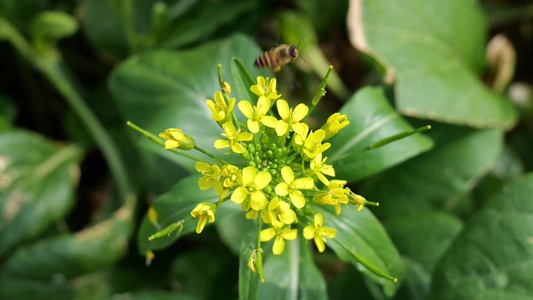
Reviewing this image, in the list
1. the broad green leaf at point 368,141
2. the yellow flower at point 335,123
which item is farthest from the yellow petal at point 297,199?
the broad green leaf at point 368,141

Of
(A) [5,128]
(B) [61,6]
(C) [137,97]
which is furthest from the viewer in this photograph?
(B) [61,6]

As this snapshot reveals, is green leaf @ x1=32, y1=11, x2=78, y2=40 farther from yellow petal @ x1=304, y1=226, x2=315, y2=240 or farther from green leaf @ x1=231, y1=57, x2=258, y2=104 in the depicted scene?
yellow petal @ x1=304, y1=226, x2=315, y2=240

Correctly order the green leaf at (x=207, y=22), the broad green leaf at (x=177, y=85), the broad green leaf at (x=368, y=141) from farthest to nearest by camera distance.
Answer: the green leaf at (x=207, y=22)
the broad green leaf at (x=177, y=85)
the broad green leaf at (x=368, y=141)

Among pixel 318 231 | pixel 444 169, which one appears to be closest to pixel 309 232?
pixel 318 231

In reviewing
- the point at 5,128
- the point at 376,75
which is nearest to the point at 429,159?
the point at 376,75

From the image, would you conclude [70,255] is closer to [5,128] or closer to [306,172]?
[5,128]

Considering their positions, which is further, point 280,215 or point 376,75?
point 376,75

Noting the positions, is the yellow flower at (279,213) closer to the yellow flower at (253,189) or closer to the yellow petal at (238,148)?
the yellow flower at (253,189)
